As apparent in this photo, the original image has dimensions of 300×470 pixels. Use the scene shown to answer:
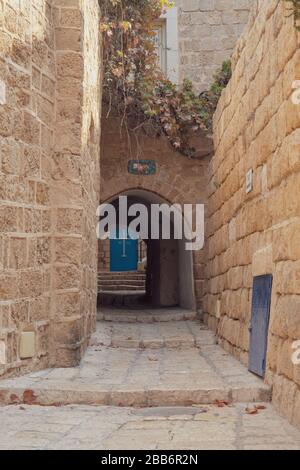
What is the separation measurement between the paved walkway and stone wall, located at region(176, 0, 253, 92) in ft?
18.6

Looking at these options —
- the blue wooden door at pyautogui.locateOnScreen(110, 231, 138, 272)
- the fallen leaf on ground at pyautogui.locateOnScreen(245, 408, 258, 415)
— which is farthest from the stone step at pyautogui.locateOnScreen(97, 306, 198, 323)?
the blue wooden door at pyautogui.locateOnScreen(110, 231, 138, 272)

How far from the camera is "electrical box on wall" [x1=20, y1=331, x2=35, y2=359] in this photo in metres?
4.66

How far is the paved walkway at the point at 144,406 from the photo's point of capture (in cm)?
300

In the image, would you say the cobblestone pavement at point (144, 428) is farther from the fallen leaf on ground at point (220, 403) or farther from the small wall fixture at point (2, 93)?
the small wall fixture at point (2, 93)

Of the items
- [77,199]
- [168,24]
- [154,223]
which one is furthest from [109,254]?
[77,199]

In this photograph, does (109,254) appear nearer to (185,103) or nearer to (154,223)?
(154,223)

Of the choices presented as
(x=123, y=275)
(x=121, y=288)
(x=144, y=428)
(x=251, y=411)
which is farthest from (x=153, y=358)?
(x=123, y=275)

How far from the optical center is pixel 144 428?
10.8 feet

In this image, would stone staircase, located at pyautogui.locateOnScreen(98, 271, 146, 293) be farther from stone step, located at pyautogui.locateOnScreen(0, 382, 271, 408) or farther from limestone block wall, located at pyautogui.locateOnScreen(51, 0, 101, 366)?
stone step, located at pyautogui.locateOnScreen(0, 382, 271, 408)

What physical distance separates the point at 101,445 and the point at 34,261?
2.23 meters

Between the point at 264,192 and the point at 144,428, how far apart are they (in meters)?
2.04

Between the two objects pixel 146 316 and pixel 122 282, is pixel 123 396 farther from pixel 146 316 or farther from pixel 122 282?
pixel 122 282

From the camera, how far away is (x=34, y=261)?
15.9 ft

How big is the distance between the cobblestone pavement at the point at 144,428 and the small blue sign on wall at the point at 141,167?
5.77 meters
